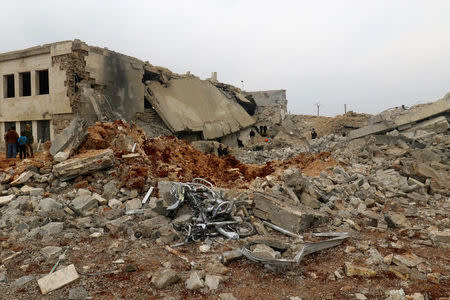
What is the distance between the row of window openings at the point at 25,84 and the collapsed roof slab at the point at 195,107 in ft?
14.4

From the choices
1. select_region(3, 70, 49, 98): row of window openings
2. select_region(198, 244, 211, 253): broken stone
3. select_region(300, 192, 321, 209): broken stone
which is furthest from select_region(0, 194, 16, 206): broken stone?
select_region(3, 70, 49, 98): row of window openings

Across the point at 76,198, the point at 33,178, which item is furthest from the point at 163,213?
the point at 33,178

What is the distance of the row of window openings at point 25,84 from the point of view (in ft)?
41.6

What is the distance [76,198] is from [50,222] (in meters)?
0.71

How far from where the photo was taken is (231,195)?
570 centimetres

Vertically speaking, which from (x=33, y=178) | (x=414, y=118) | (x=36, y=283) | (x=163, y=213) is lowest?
(x=36, y=283)

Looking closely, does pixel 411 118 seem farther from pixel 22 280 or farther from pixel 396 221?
pixel 22 280

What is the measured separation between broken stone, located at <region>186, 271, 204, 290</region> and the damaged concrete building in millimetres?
9709

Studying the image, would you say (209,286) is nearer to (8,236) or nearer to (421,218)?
(8,236)

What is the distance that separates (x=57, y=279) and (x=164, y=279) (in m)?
1.25

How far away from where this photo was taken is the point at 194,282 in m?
3.24

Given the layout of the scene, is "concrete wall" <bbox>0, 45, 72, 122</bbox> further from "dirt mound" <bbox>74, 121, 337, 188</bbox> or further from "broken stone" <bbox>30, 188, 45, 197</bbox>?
"broken stone" <bbox>30, 188, 45, 197</bbox>

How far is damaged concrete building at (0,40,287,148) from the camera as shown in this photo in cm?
1144

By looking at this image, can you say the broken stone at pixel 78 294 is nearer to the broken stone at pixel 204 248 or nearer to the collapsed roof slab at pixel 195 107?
the broken stone at pixel 204 248
